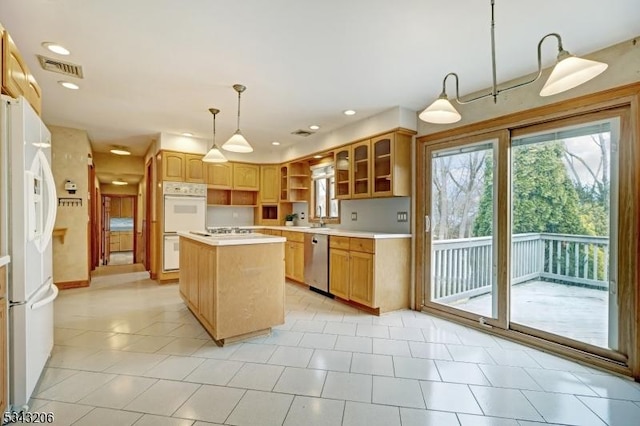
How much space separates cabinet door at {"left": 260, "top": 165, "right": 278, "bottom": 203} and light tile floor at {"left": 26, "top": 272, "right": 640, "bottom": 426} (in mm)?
3353

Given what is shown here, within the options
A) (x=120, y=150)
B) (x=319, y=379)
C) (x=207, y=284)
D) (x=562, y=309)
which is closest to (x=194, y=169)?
(x=120, y=150)

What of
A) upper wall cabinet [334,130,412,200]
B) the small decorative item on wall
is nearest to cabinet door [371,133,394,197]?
upper wall cabinet [334,130,412,200]

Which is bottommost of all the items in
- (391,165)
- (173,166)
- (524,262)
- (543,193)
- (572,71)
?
(524,262)

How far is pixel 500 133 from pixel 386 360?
7.90 ft

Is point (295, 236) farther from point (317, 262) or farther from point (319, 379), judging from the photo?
point (319, 379)

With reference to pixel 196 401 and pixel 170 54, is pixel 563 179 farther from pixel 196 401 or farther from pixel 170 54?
pixel 170 54

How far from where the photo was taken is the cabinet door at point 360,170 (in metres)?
4.12

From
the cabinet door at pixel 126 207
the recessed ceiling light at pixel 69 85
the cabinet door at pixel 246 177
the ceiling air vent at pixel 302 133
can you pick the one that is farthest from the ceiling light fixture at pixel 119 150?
the cabinet door at pixel 126 207

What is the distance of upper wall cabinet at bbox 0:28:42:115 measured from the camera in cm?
171

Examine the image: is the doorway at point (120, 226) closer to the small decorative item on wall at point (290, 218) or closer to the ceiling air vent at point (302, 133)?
the small decorative item on wall at point (290, 218)

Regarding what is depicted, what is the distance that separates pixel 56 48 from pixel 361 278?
11.8 feet

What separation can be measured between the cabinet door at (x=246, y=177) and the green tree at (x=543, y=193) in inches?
173

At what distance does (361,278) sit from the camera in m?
3.69

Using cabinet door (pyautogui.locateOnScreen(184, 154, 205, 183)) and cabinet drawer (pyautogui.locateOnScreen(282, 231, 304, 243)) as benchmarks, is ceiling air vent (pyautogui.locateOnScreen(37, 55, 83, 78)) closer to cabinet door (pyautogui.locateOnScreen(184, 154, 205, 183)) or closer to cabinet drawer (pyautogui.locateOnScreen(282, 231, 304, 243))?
cabinet door (pyautogui.locateOnScreen(184, 154, 205, 183))
